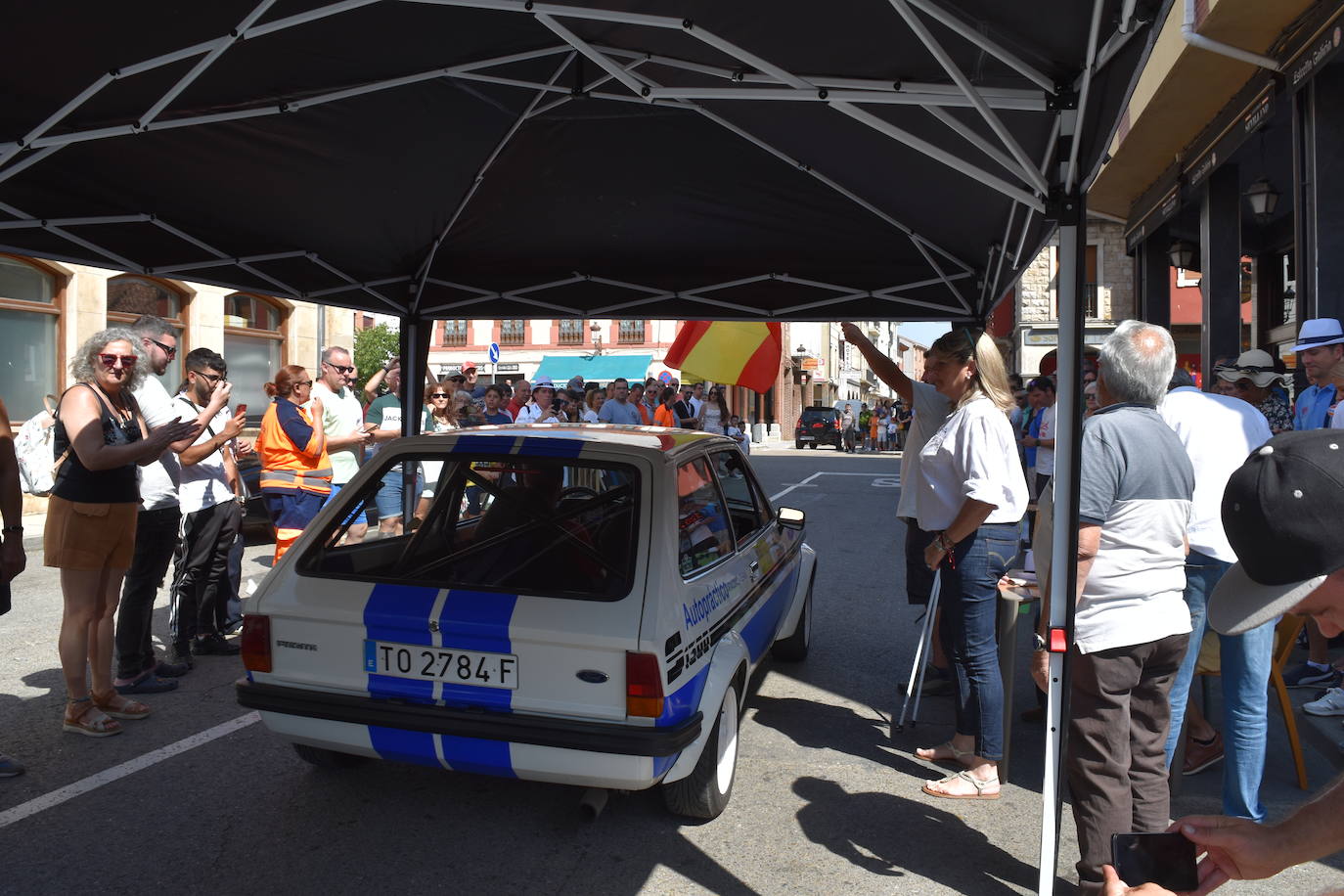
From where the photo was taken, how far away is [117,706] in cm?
454

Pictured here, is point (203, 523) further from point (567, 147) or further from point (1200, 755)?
point (1200, 755)

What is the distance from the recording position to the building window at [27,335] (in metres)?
15.7

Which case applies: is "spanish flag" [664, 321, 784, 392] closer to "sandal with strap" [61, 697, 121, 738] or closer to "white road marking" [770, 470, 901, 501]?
"sandal with strap" [61, 697, 121, 738]

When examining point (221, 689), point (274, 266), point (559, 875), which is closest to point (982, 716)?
point (559, 875)

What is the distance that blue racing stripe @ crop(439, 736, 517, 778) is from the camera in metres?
3.09

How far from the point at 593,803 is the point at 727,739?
579 millimetres

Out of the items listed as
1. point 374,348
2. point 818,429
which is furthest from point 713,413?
point 374,348

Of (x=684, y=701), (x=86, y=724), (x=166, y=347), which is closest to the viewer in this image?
(x=684, y=701)

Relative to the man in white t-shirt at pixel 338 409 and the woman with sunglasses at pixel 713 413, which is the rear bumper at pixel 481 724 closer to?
the man in white t-shirt at pixel 338 409

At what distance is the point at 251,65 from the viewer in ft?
14.3

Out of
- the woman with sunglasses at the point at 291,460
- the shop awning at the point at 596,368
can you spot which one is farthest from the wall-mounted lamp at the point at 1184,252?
the shop awning at the point at 596,368

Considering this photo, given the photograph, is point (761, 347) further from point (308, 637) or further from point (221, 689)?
point (308, 637)

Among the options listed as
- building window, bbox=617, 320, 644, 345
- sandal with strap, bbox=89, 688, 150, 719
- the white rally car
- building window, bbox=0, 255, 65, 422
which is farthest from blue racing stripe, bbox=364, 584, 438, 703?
building window, bbox=617, 320, 644, 345

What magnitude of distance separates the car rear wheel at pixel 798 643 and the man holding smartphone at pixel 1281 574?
160 inches
